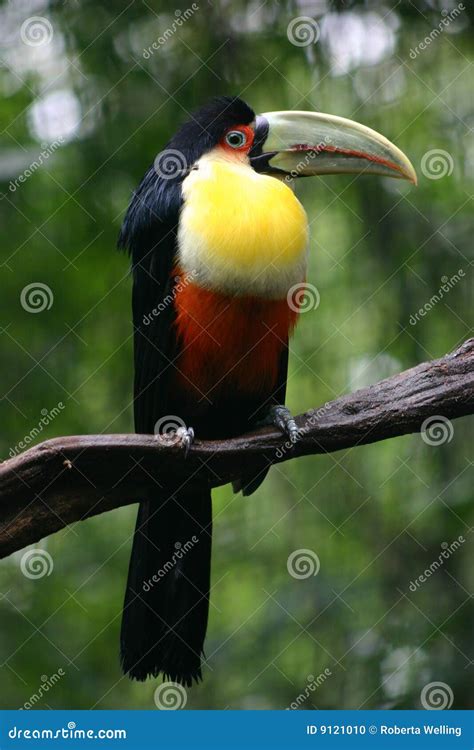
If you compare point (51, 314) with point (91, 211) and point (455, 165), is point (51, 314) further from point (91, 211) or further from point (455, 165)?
point (455, 165)

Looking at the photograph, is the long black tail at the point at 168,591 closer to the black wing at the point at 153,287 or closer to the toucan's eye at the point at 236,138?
the black wing at the point at 153,287

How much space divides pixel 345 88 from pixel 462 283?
1.29 meters

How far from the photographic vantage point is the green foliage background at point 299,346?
487 cm

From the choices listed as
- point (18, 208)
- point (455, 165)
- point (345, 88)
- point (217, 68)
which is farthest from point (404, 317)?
point (18, 208)

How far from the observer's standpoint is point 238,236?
13.2 feet

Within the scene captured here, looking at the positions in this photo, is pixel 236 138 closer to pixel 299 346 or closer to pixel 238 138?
pixel 238 138

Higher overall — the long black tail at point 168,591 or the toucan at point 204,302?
the toucan at point 204,302

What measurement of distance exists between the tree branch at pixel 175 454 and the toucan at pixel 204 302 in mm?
220

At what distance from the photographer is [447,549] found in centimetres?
485

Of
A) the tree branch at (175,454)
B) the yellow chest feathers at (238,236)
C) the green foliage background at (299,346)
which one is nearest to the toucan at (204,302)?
the yellow chest feathers at (238,236)

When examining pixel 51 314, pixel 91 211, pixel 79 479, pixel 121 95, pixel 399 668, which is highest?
pixel 121 95

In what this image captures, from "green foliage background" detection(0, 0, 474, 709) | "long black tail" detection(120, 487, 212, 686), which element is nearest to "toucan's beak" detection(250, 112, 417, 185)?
"green foliage background" detection(0, 0, 474, 709)

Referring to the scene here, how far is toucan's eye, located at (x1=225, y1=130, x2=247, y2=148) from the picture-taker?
4.42m

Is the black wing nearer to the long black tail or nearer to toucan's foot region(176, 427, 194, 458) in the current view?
the long black tail
